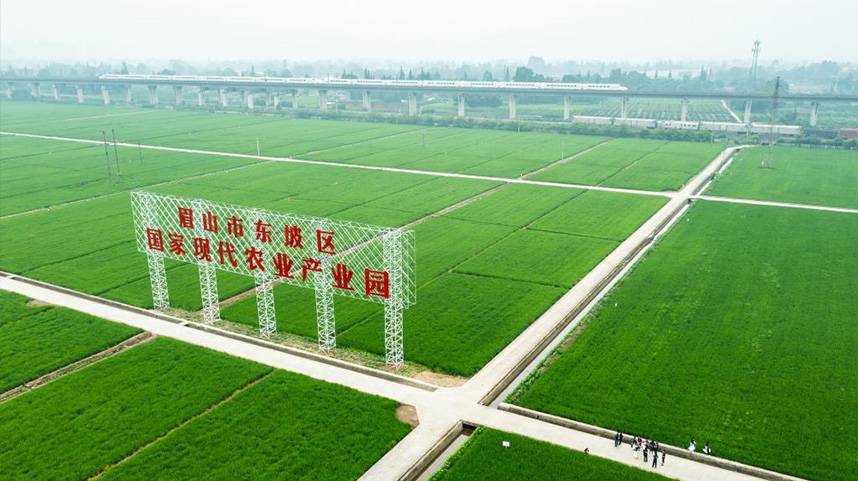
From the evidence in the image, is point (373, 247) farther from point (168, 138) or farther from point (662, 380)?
point (168, 138)

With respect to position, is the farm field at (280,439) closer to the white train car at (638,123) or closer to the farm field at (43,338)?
the farm field at (43,338)

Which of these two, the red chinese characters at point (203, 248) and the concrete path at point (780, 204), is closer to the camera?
the red chinese characters at point (203, 248)

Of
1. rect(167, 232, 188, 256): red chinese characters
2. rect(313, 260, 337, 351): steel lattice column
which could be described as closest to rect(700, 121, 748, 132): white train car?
rect(313, 260, 337, 351): steel lattice column

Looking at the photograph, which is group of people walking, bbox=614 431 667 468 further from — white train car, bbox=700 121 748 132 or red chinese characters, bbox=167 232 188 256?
white train car, bbox=700 121 748 132

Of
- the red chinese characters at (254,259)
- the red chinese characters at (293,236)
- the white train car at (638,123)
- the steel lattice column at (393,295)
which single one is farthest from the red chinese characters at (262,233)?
the white train car at (638,123)

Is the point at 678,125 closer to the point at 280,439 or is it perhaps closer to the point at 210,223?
the point at 210,223

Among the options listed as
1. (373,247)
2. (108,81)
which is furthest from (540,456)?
(108,81)
